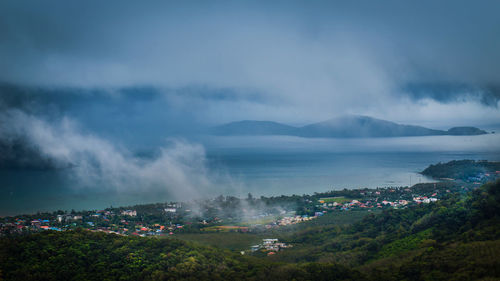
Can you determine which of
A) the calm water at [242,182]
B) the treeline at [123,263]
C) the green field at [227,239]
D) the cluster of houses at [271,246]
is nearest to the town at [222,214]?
the green field at [227,239]

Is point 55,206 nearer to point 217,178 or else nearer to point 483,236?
point 217,178

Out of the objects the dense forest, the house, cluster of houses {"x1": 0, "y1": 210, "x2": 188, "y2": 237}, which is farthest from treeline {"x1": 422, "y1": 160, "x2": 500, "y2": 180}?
the house

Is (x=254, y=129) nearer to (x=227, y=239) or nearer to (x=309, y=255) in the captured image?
(x=227, y=239)

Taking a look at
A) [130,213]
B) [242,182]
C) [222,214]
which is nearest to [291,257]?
[222,214]

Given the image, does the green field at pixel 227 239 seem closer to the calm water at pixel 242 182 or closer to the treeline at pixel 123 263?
the treeline at pixel 123 263

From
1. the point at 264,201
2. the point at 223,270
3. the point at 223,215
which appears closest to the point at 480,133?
the point at 264,201

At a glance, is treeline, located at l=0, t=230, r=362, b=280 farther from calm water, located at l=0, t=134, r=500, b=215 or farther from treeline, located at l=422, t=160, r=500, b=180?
treeline, located at l=422, t=160, r=500, b=180
